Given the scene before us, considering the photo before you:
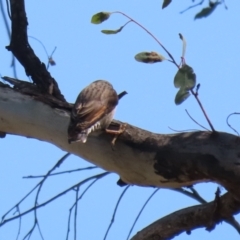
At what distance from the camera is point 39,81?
405 cm

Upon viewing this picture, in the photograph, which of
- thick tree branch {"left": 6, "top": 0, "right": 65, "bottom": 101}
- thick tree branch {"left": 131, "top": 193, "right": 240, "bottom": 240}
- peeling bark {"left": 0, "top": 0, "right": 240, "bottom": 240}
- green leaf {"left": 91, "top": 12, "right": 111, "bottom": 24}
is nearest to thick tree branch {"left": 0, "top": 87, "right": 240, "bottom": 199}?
peeling bark {"left": 0, "top": 0, "right": 240, "bottom": 240}

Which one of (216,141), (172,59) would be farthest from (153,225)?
(172,59)

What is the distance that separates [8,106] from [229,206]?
3.75ft

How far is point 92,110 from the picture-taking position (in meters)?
4.43

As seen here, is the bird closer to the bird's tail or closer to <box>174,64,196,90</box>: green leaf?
the bird's tail

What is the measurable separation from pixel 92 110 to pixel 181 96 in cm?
116

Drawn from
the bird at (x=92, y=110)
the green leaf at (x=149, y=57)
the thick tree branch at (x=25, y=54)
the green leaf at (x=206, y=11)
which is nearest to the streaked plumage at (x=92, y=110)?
the bird at (x=92, y=110)

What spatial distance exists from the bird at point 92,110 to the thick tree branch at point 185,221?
438mm

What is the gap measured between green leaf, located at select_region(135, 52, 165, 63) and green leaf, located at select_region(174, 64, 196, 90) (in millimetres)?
161

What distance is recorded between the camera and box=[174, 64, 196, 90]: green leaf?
10.7ft

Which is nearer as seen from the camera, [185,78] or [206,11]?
[185,78]

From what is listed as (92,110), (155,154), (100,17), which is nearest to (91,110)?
(92,110)

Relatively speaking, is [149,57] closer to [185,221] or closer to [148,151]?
[148,151]

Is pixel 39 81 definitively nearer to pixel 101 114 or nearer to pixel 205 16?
pixel 101 114
